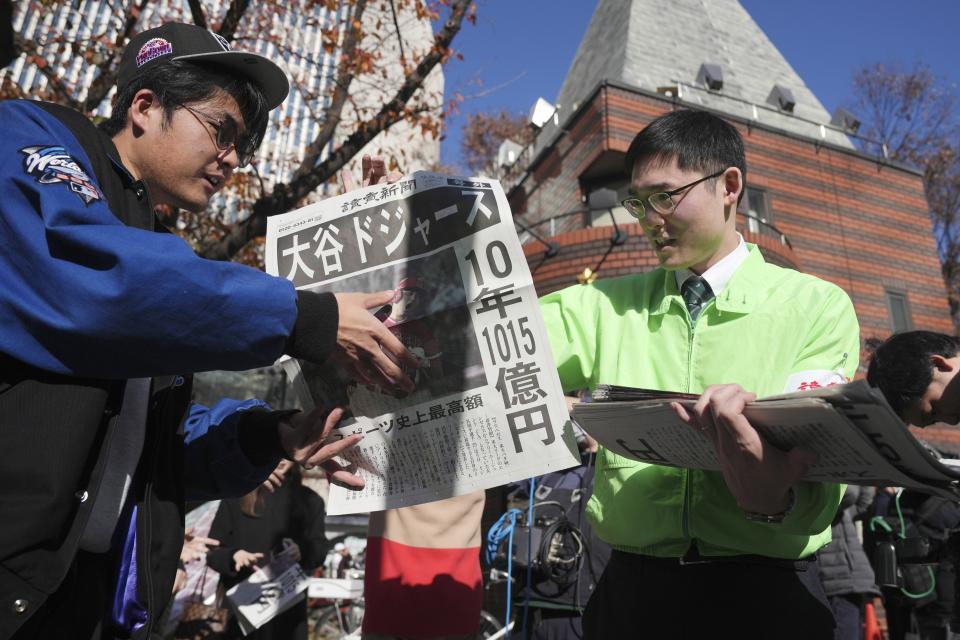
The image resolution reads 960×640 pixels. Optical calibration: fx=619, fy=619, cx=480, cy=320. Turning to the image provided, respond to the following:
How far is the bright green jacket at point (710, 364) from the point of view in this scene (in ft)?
4.20

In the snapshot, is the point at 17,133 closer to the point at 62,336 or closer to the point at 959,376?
the point at 62,336

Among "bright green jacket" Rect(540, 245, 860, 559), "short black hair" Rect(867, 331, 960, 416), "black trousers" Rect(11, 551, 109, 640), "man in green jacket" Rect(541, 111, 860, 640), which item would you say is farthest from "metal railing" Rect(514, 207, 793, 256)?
"black trousers" Rect(11, 551, 109, 640)

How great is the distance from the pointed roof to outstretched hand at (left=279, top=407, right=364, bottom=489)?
35.6ft

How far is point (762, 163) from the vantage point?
11.4m

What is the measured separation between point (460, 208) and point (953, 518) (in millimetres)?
4017

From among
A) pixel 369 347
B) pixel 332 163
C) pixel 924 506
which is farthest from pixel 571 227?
pixel 369 347

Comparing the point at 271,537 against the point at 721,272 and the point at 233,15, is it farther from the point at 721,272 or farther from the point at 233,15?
the point at 233,15

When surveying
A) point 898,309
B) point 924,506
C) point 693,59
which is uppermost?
point 693,59

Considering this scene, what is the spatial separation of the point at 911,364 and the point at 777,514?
1123mm

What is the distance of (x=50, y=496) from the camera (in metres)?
1.03

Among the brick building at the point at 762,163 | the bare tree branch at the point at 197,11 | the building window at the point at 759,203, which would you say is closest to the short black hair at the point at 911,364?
the bare tree branch at the point at 197,11

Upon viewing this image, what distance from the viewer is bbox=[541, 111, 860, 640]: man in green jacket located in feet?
3.98

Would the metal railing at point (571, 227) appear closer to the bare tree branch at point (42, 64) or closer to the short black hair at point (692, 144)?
the bare tree branch at point (42, 64)

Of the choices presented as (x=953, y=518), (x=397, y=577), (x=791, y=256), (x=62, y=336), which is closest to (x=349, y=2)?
(x=397, y=577)
